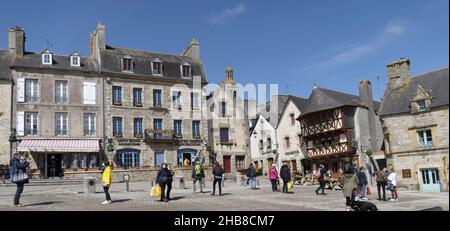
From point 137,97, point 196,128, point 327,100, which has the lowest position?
point 196,128

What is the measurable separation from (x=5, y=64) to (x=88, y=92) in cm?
552

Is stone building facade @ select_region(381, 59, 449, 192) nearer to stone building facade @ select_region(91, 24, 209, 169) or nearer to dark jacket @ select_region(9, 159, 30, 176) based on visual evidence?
dark jacket @ select_region(9, 159, 30, 176)

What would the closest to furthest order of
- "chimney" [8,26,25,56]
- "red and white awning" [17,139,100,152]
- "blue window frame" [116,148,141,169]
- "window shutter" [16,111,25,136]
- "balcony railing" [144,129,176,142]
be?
"red and white awning" [17,139,100,152] < "window shutter" [16,111,25,136] < "chimney" [8,26,25,56] < "blue window frame" [116,148,141,169] < "balcony railing" [144,129,176,142]

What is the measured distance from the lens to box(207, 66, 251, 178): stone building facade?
35.2 metres

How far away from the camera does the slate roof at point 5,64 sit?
1098 inches

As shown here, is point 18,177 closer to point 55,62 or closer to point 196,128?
point 55,62

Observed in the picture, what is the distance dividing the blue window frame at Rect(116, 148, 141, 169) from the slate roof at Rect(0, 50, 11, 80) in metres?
8.73

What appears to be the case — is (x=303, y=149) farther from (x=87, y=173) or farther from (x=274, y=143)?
(x=87, y=173)

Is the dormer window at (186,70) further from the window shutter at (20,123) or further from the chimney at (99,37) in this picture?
the window shutter at (20,123)

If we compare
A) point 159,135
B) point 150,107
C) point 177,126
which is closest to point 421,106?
point 159,135

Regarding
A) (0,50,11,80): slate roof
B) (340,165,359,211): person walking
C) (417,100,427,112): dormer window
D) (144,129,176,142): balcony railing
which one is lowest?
(340,165,359,211): person walking

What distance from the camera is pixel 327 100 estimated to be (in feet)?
107

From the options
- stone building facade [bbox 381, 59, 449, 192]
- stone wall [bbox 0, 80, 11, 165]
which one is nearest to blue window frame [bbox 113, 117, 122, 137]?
stone wall [bbox 0, 80, 11, 165]
